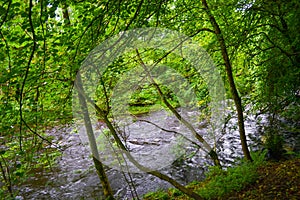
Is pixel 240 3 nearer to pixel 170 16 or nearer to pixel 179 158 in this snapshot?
pixel 170 16

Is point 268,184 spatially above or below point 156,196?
above

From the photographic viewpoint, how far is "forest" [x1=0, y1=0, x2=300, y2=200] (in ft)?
7.72

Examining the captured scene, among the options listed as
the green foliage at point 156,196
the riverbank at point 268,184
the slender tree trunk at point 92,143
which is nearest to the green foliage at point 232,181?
the riverbank at point 268,184

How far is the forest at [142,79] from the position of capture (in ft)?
7.72

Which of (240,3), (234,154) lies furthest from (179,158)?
(240,3)

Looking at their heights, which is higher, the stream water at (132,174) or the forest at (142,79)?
the forest at (142,79)

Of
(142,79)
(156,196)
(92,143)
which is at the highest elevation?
(142,79)

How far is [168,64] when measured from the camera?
4070mm

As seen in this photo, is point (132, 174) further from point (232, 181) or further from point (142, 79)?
point (142, 79)

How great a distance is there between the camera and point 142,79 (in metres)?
3.28

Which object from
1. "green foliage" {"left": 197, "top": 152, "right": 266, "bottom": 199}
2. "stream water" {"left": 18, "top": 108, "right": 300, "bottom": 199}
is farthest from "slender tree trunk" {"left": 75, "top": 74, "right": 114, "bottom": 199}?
"green foliage" {"left": 197, "top": 152, "right": 266, "bottom": 199}

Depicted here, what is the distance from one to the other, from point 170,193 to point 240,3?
12.6ft

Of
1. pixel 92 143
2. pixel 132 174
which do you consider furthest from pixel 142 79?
pixel 132 174

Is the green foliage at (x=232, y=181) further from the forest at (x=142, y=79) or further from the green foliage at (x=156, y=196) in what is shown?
the green foliage at (x=156, y=196)
